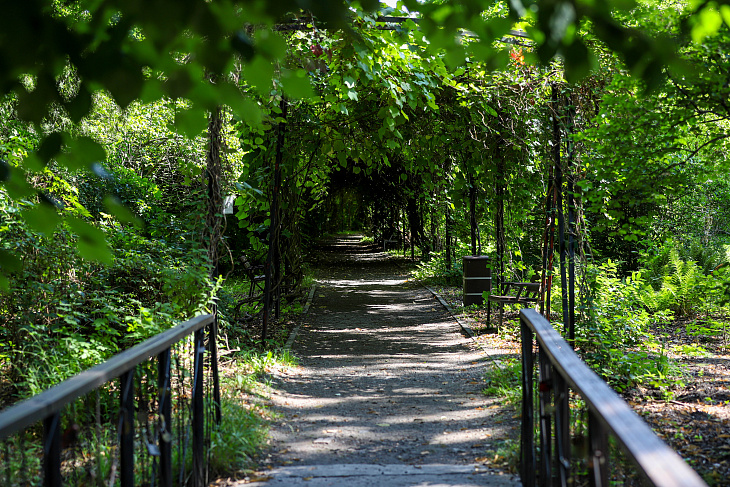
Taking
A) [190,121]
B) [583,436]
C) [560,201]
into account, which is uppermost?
[190,121]

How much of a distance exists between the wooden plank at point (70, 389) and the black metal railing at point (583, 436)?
1507 millimetres

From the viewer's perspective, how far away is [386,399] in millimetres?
6328

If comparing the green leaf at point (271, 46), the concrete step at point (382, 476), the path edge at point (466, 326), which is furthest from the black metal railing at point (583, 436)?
the path edge at point (466, 326)

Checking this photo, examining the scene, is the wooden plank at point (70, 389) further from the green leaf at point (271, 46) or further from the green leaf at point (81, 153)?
the green leaf at point (271, 46)

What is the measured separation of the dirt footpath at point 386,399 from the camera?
177 inches

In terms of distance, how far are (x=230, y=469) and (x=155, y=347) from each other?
1.48m

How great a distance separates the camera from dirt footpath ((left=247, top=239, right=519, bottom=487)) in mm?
4492

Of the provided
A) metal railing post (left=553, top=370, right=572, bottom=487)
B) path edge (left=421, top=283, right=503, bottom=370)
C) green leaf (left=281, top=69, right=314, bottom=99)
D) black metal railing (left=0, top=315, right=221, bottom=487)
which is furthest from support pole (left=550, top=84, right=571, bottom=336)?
green leaf (left=281, top=69, right=314, bottom=99)

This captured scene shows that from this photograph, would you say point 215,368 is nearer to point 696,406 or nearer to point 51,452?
point 51,452

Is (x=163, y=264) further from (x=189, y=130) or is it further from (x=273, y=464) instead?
(x=189, y=130)

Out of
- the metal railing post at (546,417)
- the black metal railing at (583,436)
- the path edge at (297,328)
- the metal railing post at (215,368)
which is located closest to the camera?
the black metal railing at (583,436)

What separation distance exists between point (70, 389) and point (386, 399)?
4586 millimetres

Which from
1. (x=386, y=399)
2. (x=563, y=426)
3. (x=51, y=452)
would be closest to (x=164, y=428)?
(x=51, y=452)

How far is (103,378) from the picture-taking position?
7.39 feet
